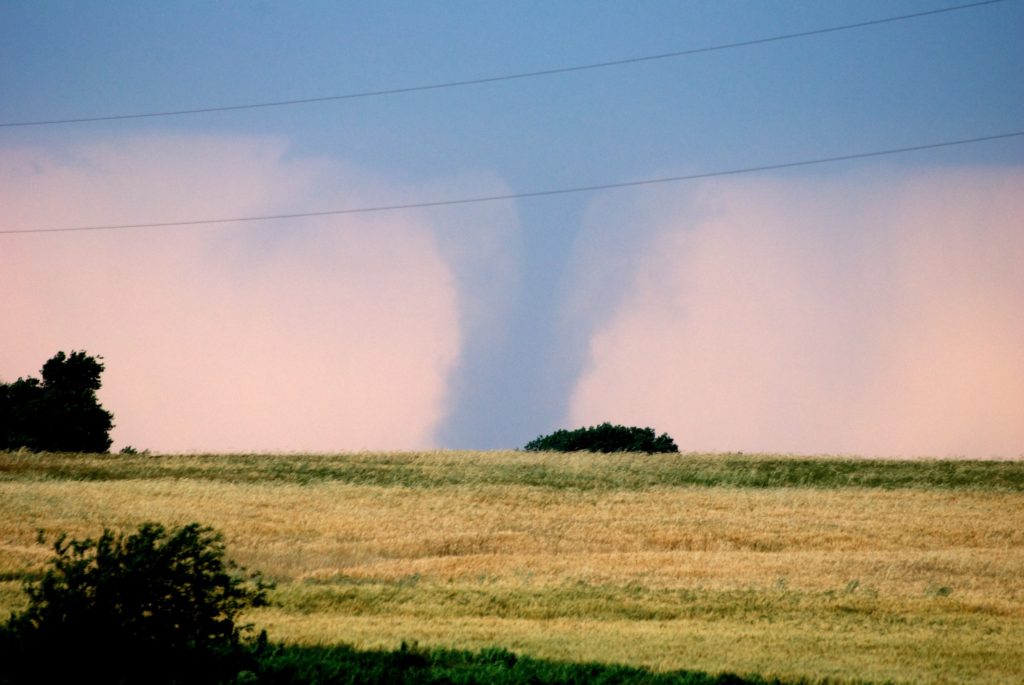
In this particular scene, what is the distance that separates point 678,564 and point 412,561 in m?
6.81

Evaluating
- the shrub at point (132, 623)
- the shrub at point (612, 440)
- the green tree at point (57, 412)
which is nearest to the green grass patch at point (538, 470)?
the green tree at point (57, 412)

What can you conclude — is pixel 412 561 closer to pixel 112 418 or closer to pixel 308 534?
pixel 308 534

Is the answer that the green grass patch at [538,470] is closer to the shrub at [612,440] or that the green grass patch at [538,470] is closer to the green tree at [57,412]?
the green tree at [57,412]

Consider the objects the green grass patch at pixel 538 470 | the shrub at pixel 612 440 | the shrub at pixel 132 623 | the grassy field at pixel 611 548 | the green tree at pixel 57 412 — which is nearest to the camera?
the shrub at pixel 132 623

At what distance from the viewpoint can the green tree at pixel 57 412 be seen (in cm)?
7569

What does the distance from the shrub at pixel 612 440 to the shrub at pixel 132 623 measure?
7565 centimetres

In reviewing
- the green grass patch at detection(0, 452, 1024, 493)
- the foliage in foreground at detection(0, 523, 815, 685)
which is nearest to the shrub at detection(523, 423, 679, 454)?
the green grass patch at detection(0, 452, 1024, 493)

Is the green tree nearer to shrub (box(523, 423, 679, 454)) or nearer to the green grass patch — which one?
the green grass patch

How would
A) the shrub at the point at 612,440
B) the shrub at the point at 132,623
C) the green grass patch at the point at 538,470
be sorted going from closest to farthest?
the shrub at the point at 132,623 < the green grass patch at the point at 538,470 < the shrub at the point at 612,440

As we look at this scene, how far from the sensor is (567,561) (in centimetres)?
3262

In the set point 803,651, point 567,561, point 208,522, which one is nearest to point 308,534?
point 208,522

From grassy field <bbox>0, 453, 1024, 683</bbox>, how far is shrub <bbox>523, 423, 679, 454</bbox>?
27531 mm

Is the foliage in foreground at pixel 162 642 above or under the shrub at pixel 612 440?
under

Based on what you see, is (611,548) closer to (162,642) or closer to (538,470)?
(538,470)
